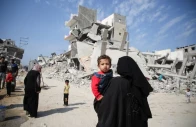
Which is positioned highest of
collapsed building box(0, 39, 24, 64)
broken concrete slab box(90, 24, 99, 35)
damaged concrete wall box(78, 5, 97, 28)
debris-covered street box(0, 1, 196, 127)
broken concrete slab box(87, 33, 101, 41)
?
damaged concrete wall box(78, 5, 97, 28)

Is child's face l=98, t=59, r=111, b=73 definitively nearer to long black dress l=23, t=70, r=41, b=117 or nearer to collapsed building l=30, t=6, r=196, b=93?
long black dress l=23, t=70, r=41, b=117

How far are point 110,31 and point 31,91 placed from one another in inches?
1121

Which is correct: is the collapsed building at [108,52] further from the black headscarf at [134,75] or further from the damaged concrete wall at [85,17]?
the black headscarf at [134,75]

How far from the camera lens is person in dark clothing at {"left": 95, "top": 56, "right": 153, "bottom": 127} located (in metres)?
1.59

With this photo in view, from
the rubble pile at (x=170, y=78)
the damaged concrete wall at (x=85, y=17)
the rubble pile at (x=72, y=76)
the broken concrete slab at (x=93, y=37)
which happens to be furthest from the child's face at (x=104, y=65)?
the damaged concrete wall at (x=85, y=17)

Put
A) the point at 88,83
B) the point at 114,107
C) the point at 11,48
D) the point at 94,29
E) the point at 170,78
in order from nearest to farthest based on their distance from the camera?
the point at 114,107 < the point at 88,83 < the point at 170,78 < the point at 94,29 < the point at 11,48

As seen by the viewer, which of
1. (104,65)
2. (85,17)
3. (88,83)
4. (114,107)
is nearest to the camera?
(114,107)

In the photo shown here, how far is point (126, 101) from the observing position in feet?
5.30

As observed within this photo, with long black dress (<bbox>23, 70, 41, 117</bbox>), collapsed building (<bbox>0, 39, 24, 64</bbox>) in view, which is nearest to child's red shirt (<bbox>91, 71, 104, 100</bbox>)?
long black dress (<bbox>23, 70, 41, 117</bbox>)

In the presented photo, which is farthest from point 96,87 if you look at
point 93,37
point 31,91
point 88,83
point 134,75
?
point 93,37

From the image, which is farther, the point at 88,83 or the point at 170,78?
the point at 170,78

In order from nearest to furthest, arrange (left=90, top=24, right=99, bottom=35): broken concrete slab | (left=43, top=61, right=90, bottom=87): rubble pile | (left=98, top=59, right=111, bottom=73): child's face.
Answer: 1. (left=98, top=59, right=111, bottom=73): child's face
2. (left=43, top=61, right=90, bottom=87): rubble pile
3. (left=90, top=24, right=99, bottom=35): broken concrete slab

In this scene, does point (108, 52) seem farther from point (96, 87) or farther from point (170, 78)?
point (96, 87)

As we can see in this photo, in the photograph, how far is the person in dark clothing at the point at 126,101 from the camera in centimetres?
159
